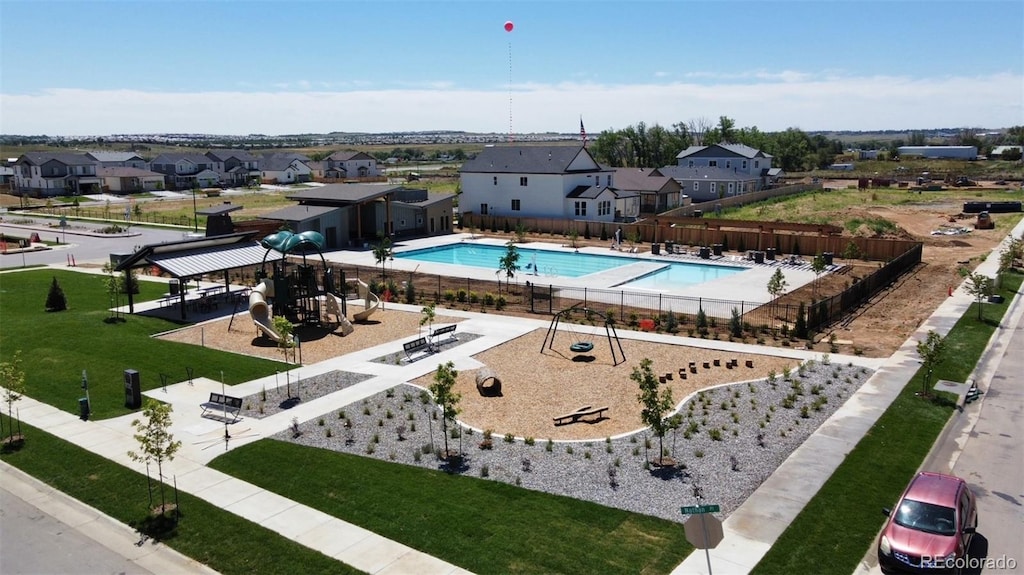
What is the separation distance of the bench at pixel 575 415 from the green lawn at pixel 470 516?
4377mm

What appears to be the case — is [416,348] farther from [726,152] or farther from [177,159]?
[177,159]

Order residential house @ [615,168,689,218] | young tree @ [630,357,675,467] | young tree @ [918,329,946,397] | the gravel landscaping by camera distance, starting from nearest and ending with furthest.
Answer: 1. the gravel landscaping
2. young tree @ [630,357,675,467]
3. young tree @ [918,329,946,397]
4. residential house @ [615,168,689,218]

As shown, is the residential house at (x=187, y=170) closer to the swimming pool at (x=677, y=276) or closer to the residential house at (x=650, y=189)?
the residential house at (x=650, y=189)

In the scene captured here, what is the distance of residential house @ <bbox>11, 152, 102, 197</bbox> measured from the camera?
10362 cm

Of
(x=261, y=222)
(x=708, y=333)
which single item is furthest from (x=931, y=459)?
(x=261, y=222)

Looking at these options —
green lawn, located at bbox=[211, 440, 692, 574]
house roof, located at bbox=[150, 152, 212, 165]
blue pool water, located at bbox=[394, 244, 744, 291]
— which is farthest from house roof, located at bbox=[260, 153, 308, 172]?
green lawn, located at bbox=[211, 440, 692, 574]

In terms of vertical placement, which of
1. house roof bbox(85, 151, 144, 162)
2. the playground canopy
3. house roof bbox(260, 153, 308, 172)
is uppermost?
house roof bbox(85, 151, 144, 162)

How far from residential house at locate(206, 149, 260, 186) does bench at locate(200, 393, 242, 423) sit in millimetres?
106518

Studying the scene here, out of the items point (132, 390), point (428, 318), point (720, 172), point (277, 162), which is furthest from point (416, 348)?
point (277, 162)

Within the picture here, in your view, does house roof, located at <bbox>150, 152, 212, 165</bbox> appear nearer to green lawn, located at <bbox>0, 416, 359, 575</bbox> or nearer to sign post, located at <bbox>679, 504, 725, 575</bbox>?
green lawn, located at <bbox>0, 416, 359, 575</bbox>

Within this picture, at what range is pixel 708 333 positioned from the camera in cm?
3112

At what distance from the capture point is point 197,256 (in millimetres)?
35469

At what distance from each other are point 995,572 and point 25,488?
67.2ft

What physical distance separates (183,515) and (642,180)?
63.7 metres
